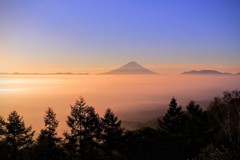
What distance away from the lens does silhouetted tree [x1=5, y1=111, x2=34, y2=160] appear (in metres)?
32.5

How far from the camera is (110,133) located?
116 feet

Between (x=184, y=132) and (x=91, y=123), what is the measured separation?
42.1 feet

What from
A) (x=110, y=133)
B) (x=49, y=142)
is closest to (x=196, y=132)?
(x=110, y=133)

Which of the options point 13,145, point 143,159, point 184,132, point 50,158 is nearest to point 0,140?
point 13,145

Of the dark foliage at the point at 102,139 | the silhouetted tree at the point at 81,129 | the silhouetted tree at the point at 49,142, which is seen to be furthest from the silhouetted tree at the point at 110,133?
the silhouetted tree at the point at 49,142

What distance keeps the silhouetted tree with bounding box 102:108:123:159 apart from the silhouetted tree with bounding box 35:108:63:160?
562 cm

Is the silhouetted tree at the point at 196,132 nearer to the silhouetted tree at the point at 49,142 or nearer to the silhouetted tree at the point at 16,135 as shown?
the silhouetted tree at the point at 49,142

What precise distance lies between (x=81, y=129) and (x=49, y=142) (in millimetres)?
4167

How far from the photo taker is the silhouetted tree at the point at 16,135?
32.5m

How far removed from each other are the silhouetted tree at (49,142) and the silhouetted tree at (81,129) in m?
1.44

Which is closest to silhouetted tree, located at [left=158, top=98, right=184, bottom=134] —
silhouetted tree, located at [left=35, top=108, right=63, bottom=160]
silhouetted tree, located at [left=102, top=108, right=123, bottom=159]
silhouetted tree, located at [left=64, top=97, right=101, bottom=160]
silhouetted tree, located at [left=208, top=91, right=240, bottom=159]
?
silhouetted tree, located at [left=208, top=91, right=240, bottom=159]

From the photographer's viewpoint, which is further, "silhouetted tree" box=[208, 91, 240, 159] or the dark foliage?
the dark foliage

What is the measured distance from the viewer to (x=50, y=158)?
3372cm

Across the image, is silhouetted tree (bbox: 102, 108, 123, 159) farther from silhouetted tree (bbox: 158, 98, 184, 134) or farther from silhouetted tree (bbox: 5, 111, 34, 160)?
silhouetted tree (bbox: 5, 111, 34, 160)
